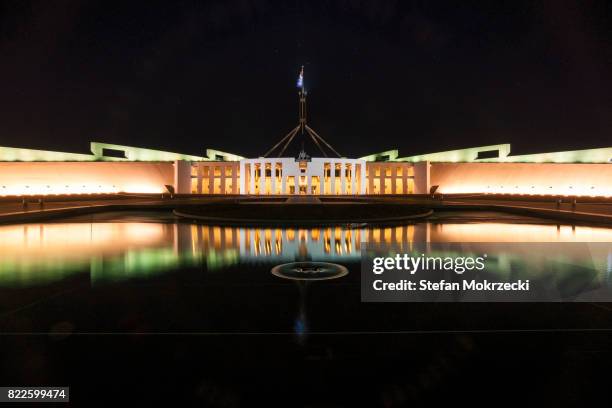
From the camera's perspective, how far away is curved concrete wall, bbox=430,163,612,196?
1411 inches

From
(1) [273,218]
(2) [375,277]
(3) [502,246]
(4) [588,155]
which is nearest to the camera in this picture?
(2) [375,277]

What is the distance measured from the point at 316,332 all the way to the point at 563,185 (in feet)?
139

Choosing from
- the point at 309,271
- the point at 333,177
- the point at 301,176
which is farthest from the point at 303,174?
the point at 309,271

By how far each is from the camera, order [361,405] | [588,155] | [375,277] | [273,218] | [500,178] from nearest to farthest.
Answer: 1. [361,405]
2. [375,277]
3. [273,218]
4. [588,155]
5. [500,178]

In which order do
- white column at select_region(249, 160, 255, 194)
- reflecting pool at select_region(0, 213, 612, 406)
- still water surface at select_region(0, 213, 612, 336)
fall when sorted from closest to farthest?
1. reflecting pool at select_region(0, 213, 612, 406)
2. still water surface at select_region(0, 213, 612, 336)
3. white column at select_region(249, 160, 255, 194)

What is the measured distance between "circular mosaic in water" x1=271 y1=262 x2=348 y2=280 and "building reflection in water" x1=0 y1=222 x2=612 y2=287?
57 centimetres

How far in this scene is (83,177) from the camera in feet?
130

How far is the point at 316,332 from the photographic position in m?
4.61

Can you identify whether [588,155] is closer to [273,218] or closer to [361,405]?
[273,218]

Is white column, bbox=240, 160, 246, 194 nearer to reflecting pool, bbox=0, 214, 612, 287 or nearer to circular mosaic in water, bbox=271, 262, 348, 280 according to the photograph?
reflecting pool, bbox=0, 214, 612, 287

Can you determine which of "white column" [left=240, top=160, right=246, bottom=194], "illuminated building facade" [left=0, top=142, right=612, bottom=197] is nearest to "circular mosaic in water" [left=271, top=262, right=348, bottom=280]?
"illuminated building facade" [left=0, top=142, right=612, bottom=197]

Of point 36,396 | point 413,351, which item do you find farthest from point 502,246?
point 36,396

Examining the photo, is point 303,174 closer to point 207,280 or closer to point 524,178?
point 524,178

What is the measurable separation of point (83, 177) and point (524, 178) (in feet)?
158
